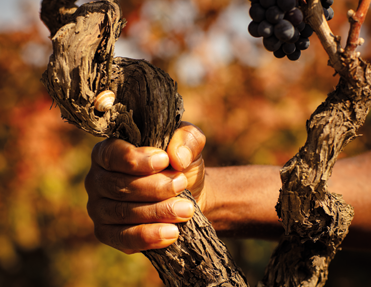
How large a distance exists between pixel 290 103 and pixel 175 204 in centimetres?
292

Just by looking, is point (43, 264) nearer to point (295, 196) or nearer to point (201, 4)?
point (201, 4)

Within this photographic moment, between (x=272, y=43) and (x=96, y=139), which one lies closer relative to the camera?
(x=272, y=43)

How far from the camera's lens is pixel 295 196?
974 millimetres

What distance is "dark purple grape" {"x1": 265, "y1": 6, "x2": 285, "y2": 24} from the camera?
772 mm

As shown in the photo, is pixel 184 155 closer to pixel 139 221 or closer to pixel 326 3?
pixel 139 221

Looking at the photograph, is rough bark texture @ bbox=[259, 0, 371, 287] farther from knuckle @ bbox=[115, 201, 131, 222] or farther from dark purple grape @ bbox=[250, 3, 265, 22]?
knuckle @ bbox=[115, 201, 131, 222]

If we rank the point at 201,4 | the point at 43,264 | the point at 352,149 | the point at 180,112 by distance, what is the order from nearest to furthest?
the point at 180,112 < the point at 201,4 < the point at 352,149 < the point at 43,264

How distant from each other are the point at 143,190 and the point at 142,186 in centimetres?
2

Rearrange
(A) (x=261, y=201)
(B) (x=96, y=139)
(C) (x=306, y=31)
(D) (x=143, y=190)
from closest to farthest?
(C) (x=306, y=31), (D) (x=143, y=190), (A) (x=261, y=201), (B) (x=96, y=139)

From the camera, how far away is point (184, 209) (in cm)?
114

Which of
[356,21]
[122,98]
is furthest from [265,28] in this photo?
[122,98]

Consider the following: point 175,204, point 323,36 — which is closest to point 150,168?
point 175,204

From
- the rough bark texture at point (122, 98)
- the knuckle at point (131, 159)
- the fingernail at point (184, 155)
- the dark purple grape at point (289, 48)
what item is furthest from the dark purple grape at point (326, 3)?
the knuckle at point (131, 159)

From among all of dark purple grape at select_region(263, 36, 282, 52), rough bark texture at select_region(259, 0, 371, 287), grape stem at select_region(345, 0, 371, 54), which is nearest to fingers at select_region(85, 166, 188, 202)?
rough bark texture at select_region(259, 0, 371, 287)
